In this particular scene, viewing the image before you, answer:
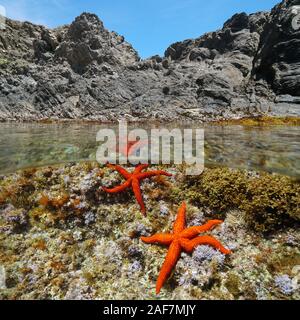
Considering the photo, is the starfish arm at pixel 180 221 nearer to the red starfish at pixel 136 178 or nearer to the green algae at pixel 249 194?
the green algae at pixel 249 194

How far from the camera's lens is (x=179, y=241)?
6.03 m

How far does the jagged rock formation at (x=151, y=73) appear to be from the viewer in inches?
2985

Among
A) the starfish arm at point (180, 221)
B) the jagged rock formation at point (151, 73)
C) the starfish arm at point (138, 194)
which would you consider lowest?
the starfish arm at point (180, 221)

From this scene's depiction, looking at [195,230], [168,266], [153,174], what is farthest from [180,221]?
[153,174]

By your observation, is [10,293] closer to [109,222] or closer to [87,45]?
[109,222]

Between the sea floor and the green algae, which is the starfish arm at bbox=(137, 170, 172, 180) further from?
the green algae

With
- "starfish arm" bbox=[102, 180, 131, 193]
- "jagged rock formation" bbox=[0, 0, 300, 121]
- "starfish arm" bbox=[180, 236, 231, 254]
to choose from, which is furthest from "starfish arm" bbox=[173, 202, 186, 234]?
"jagged rock formation" bbox=[0, 0, 300, 121]

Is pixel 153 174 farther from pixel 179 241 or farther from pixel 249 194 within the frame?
pixel 249 194

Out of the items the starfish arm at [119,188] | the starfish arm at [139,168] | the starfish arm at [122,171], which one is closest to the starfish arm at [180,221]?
the starfish arm at [119,188]

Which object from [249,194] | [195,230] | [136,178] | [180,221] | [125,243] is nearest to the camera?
[195,230]

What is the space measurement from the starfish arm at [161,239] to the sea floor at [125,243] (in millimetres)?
172

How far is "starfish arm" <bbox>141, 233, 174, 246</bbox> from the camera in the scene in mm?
6141

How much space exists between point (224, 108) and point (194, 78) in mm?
24331

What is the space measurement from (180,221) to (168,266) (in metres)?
1.01
